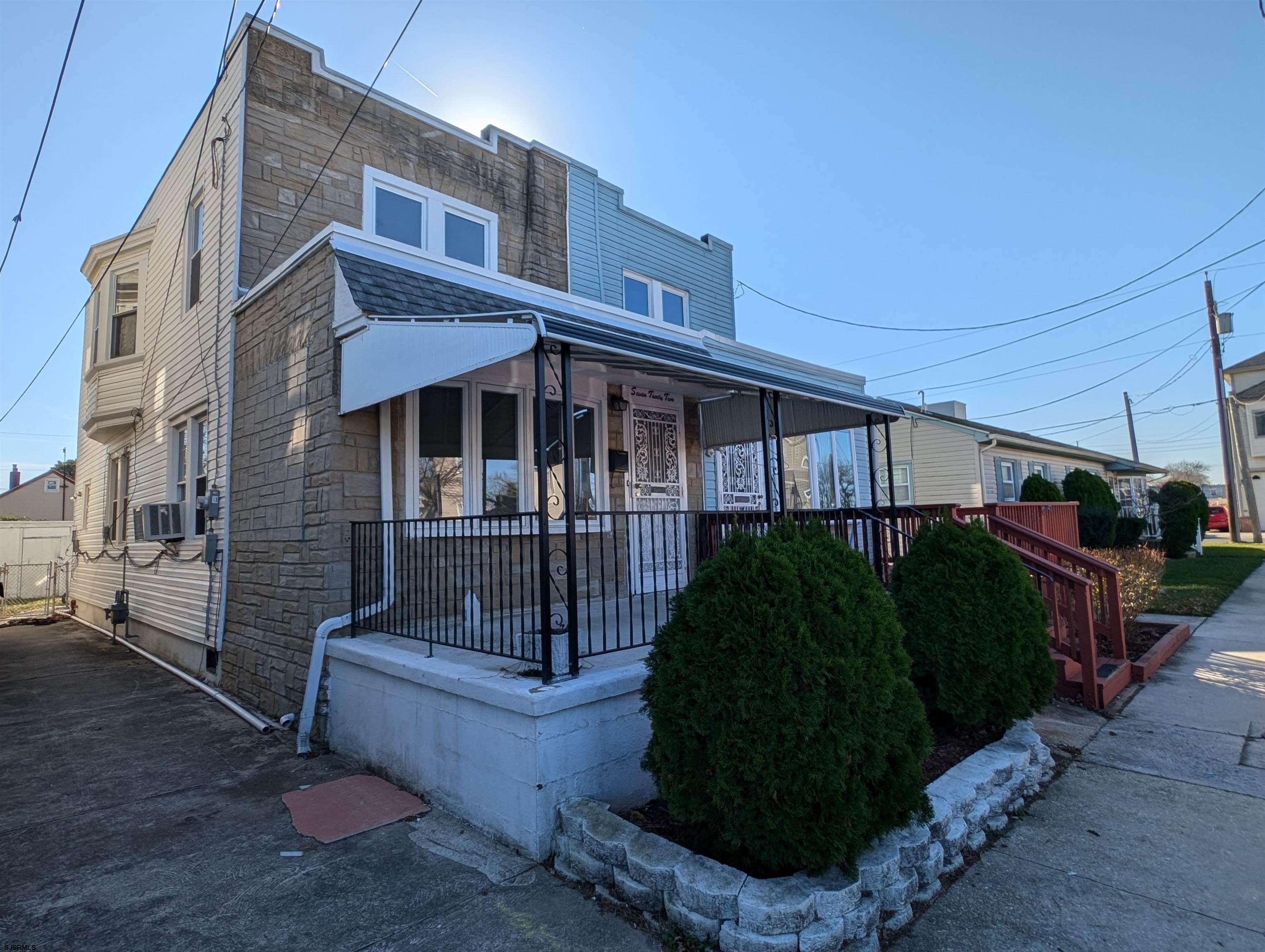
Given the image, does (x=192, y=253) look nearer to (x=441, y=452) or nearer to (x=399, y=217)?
(x=399, y=217)

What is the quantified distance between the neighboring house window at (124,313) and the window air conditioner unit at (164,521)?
407cm

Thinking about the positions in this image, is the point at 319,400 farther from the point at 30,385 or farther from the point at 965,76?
the point at 30,385

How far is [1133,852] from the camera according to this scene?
2977 mm

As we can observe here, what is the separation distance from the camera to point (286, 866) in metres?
3.13

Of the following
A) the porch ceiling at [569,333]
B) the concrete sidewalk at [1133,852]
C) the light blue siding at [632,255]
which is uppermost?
the light blue siding at [632,255]

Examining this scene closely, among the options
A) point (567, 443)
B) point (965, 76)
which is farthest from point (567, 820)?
point (965, 76)

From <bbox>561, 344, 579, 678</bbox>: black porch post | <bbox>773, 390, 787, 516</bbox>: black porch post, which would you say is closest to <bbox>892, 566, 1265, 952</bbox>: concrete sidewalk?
<bbox>561, 344, 579, 678</bbox>: black porch post

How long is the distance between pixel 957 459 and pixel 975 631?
14488 mm

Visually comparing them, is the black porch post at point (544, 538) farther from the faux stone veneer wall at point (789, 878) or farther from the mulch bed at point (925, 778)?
the mulch bed at point (925, 778)

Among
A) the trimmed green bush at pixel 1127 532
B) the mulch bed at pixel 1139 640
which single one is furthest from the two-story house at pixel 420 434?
the trimmed green bush at pixel 1127 532

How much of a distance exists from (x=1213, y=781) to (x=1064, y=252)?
1615cm

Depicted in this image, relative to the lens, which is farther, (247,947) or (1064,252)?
(1064,252)

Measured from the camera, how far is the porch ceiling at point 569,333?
3.71 m

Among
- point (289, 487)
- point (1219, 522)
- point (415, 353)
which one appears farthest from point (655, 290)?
point (1219, 522)
